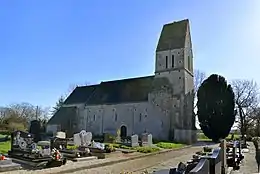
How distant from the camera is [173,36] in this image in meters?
40.8

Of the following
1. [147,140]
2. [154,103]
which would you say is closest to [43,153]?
[147,140]

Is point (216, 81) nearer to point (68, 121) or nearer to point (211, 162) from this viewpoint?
point (68, 121)

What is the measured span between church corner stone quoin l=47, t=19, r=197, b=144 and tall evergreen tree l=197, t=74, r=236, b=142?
196cm

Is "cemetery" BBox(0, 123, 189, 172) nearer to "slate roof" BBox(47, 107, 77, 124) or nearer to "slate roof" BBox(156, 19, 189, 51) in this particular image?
"slate roof" BBox(156, 19, 189, 51)

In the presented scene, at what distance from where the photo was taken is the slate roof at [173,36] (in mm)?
39844

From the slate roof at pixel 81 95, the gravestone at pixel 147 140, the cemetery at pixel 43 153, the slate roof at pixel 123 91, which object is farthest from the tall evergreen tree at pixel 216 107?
the cemetery at pixel 43 153

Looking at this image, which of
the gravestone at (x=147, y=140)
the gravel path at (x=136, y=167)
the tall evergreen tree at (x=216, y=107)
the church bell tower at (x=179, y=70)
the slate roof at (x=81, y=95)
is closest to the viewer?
the gravel path at (x=136, y=167)

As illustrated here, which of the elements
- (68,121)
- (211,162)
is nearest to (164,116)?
(68,121)

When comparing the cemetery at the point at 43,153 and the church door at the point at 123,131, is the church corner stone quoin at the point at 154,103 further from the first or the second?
the cemetery at the point at 43,153

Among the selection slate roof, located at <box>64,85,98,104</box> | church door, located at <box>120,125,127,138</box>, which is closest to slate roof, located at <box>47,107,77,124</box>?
slate roof, located at <box>64,85,98,104</box>

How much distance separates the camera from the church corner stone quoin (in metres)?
37.5

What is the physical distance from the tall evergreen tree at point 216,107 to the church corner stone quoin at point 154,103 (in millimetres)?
1960

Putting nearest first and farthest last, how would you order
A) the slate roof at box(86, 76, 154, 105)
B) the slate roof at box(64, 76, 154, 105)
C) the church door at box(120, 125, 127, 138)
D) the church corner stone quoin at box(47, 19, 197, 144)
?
1. the church corner stone quoin at box(47, 19, 197, 144)
2. the church door at box(120, 125, 127, 138)
3. the slate roof at box(86, 76, 154, 105)
4. the slate roof at box(64, 76, 154, 105)

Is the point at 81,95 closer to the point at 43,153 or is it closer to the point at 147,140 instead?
the point at 147,140
